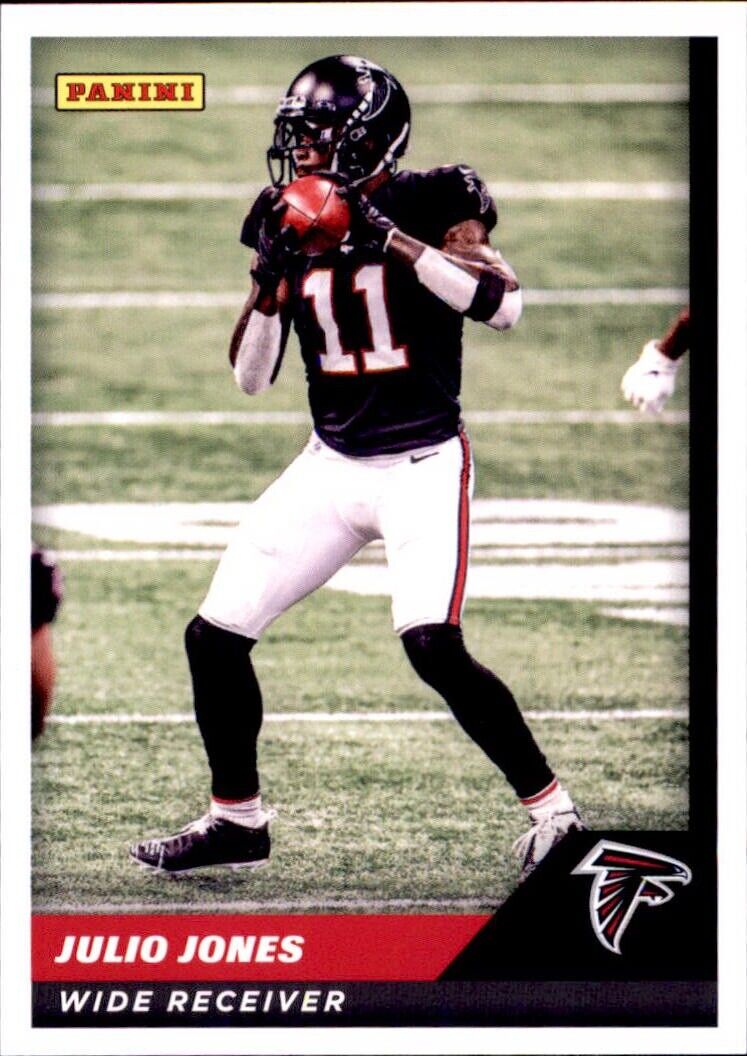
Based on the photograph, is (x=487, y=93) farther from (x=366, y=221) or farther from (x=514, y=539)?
(x=366, y=221)

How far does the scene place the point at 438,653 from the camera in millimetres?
4949

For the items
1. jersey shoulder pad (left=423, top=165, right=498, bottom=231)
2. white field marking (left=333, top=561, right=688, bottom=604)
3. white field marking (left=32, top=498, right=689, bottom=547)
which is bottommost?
white field marking (left=333, top=561, right=688, bottom=604)

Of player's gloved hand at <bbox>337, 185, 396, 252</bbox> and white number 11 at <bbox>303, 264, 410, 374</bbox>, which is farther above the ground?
player's gloved hand at <bbox>337, 185, 396, 252</bbox>

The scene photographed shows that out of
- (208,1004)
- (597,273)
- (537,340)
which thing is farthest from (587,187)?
(208,1004)

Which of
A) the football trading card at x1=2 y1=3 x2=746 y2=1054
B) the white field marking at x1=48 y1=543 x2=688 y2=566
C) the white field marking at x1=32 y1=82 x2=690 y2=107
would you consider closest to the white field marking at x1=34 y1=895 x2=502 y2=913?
the football trading card at x1=2 y1=3 x2=746 y2=1054

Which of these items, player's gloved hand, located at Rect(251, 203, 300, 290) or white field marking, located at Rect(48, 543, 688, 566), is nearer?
player's gloved hand, located at Rect(251, 203, 300, 290)

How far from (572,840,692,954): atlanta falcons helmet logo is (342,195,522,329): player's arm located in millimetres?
1143

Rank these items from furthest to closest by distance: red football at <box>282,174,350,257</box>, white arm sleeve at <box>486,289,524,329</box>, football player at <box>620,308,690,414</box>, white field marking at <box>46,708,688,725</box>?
white field marking at <box>46,708,688,725</box> → football player at <box>620,308,690,414</box> → white arm sleeve at <box>486,289,524,329</box> → red football at <box>282,174,350,257</box>

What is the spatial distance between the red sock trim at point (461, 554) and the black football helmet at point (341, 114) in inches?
27.3

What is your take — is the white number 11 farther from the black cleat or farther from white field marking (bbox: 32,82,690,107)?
white field marking (bbox: 32,82,690,107)

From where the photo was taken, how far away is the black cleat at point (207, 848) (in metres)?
5.28

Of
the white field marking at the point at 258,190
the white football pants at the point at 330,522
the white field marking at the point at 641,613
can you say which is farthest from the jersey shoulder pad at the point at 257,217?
the white field marking at the point at 258,190

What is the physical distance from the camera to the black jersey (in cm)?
504

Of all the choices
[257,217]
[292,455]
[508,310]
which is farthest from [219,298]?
[508,310]
